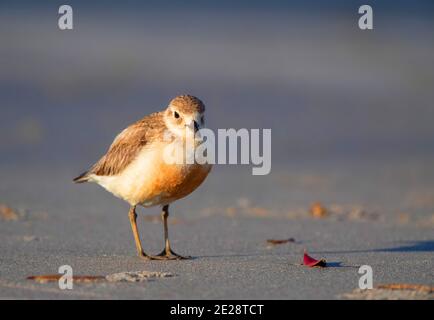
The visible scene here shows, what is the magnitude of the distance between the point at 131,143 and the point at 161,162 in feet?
1.70

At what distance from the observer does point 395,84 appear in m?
26.1

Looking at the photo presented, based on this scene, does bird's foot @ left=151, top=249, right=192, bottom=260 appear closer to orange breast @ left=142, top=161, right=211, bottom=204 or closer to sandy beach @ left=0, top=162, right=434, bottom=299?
sandy beach @ left=0, top=162, right=434, bottom=299

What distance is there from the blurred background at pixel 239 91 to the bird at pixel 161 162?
3.02 metres

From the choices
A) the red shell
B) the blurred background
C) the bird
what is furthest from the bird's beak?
the blurred background

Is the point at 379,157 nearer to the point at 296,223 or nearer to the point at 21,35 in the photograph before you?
the point at 296,223

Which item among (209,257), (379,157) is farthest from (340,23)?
(209,257)

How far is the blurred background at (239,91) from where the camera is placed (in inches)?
522

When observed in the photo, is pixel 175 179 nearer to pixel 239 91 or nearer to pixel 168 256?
pixel 168 256

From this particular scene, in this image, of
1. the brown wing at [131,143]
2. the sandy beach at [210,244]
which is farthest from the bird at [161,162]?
the sandy beach at [210,244]

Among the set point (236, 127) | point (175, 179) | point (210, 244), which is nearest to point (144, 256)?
point (175, 179)

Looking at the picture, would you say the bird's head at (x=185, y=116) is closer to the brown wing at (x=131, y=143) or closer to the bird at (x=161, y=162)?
the bird at (x=161, y=162)

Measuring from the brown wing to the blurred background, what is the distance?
2.76 m

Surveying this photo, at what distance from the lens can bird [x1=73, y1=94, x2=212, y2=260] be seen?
24.9ft
